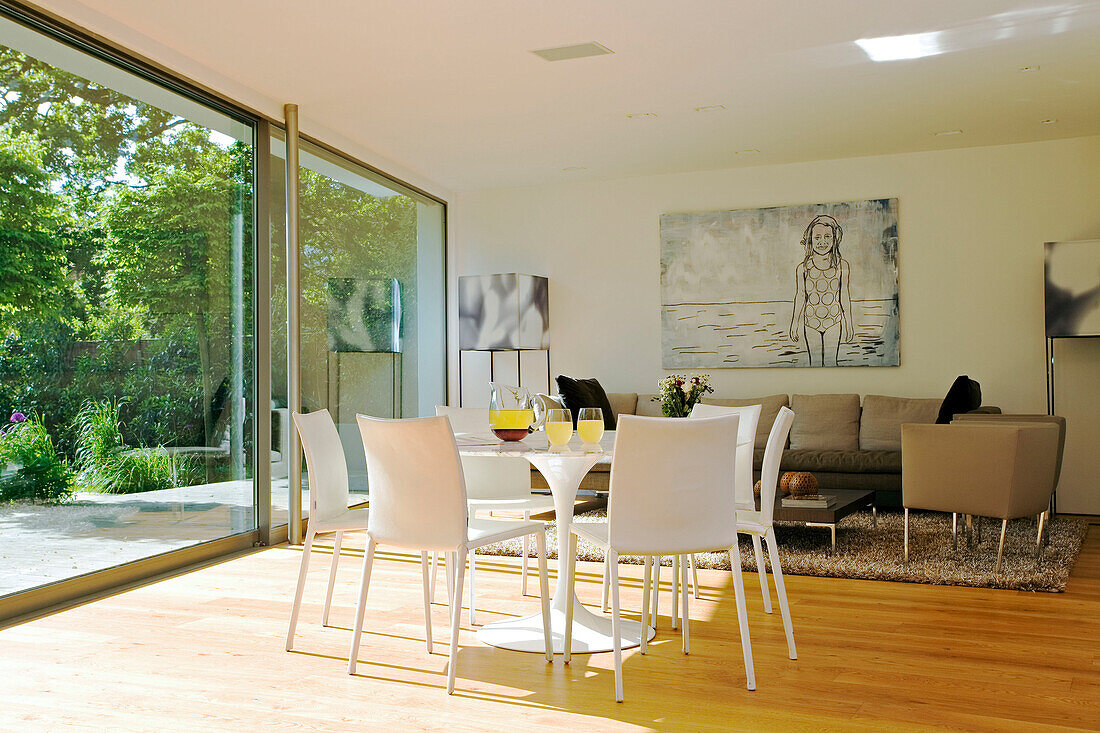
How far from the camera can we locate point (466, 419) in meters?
4.69

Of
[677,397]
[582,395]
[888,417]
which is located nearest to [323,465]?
[677,397]

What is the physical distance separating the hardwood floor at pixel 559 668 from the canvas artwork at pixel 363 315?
97.2 inches

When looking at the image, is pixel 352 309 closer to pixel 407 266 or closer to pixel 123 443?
pixel 407 266

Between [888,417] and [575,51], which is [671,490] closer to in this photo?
[575,51]

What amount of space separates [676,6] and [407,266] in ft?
12.5

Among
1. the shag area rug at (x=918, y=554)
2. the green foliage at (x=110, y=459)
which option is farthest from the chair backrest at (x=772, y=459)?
the green foliage at (x=110, y=459)

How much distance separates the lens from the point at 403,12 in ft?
14.1

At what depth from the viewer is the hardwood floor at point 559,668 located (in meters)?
2.74

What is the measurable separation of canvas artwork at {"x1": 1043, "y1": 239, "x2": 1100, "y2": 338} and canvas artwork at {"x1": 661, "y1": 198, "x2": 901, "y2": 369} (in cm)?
115

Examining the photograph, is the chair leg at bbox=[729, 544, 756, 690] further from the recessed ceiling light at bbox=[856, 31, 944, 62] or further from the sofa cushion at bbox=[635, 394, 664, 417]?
the sofa cushion at bbox=[635, 394, 664, 417]

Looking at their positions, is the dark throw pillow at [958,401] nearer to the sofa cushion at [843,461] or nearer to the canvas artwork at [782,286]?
the sofa cushion at [843,461]

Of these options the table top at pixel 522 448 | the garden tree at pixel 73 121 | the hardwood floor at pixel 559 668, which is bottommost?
the hardwood floor at pixel 559 668

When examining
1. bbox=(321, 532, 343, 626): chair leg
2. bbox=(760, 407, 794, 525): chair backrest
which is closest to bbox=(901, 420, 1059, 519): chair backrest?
bbox=(760, 407, 794, 525): chair backrest

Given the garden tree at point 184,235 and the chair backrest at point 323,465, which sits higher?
the garden tree at point 184,235
